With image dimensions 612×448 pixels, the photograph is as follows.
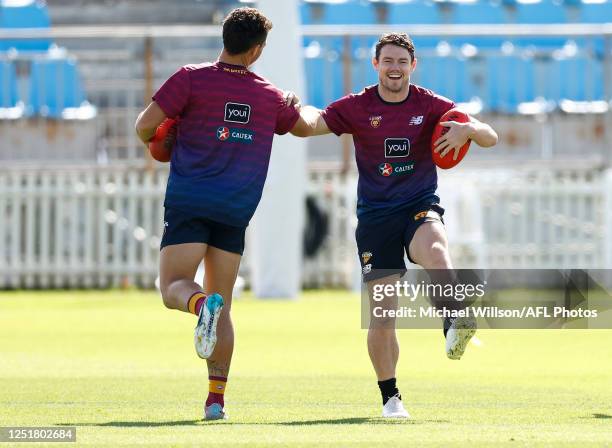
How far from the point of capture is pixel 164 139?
758 centimetres

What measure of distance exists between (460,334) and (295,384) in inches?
104

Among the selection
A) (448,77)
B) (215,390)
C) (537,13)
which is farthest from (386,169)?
(537,13)

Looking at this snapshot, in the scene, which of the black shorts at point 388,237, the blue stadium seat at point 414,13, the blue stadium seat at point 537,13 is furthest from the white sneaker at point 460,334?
the blue stadium seat at point 537,13

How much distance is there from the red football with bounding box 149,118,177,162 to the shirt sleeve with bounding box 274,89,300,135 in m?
0.55

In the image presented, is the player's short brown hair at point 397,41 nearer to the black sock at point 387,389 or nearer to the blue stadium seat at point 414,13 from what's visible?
the black sock at point 387,389

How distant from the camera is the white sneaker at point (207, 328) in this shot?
22.1 ft

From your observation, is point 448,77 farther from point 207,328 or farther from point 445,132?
point 207,328

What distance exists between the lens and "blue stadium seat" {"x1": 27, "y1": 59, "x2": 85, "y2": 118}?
894 inches

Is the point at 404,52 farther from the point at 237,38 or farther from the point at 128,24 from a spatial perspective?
the point at 128,24

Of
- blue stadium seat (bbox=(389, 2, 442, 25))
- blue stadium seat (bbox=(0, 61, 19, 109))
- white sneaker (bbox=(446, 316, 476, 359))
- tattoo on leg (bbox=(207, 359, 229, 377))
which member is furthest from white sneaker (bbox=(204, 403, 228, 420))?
blue stadium seat (bbox=(389, 2, 442, 25))

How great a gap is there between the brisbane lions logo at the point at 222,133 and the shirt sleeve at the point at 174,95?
0.22 meters

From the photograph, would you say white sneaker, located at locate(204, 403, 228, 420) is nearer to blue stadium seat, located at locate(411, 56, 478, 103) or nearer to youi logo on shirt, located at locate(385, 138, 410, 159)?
youi logo on shirt, located at locate(385, 138, 410, 159)

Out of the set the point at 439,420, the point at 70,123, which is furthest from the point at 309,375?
the point at 70,123

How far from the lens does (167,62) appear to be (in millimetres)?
22859
